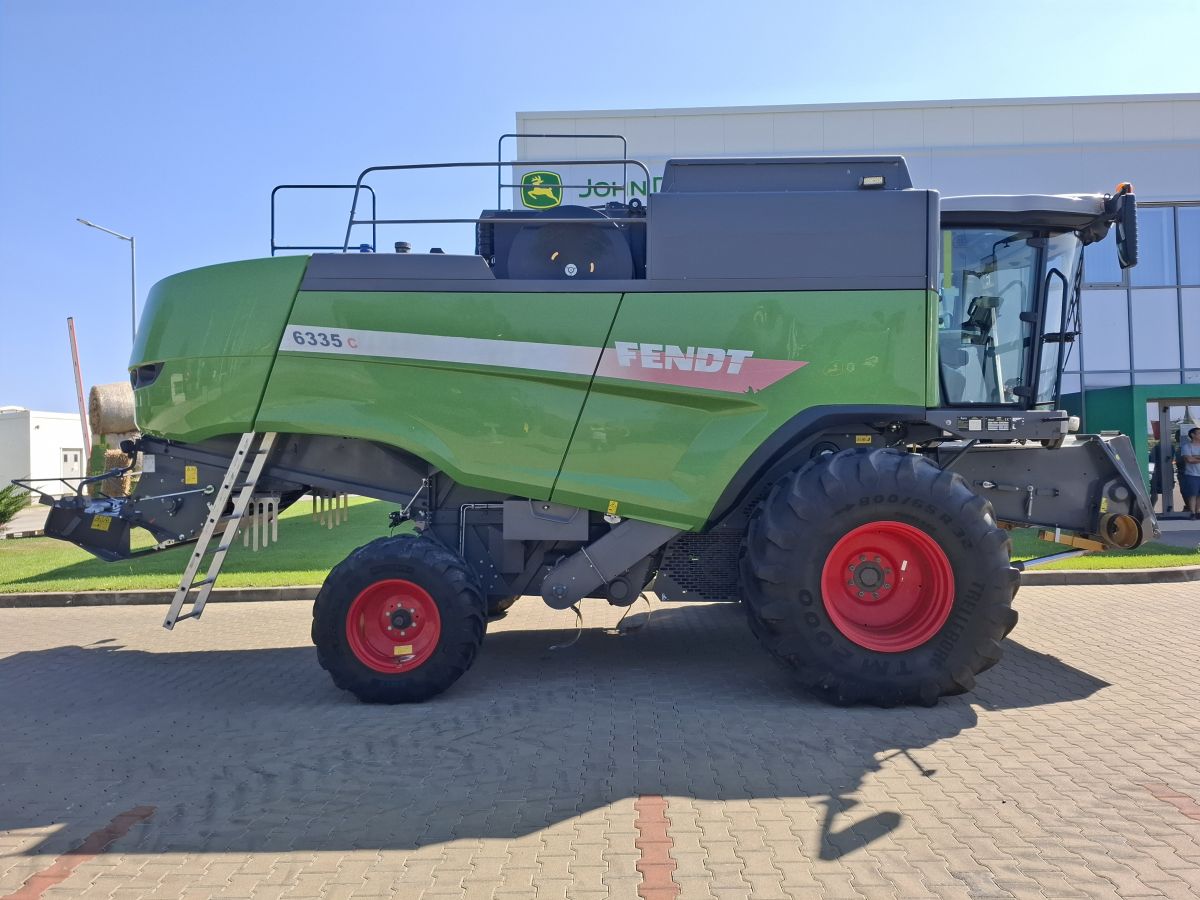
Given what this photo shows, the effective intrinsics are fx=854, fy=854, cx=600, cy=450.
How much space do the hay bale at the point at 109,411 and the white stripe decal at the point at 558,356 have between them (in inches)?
459

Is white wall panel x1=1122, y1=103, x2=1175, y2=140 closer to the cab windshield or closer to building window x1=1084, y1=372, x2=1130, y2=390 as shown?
building window x1=1084, y1=372, x2=1130, y2=390

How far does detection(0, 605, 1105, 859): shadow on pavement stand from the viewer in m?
3.97

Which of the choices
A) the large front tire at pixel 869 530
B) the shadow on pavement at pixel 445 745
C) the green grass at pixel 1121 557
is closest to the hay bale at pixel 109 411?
the shadow on pavement at pixel 445 745

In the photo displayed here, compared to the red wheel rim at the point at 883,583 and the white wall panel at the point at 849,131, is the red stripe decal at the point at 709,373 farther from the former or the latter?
the white wall panel at the point at 849,131

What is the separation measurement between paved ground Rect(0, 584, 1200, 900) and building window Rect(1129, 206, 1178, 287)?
12.4 meters

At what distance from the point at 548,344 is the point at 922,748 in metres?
3.31

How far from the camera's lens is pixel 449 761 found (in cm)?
463

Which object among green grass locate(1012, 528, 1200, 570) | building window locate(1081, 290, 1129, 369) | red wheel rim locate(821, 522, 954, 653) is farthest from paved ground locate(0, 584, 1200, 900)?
building window locate(1081, 290, 1129, 369)

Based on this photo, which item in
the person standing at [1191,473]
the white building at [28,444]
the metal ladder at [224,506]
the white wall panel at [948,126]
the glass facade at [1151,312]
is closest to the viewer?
the metal ladder at [224,506]

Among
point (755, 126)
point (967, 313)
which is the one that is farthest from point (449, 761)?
point (755, 126)

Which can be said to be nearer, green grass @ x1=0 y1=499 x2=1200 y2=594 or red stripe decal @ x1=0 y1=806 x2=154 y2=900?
red stripe decal @ x1=0 y1=806 x2=154 y2=900

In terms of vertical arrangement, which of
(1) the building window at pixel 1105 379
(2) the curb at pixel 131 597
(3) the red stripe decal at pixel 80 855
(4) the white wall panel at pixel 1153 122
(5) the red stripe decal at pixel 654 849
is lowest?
(3) the red stripe decal at pixel 80 855

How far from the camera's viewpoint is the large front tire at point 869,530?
5.32 m

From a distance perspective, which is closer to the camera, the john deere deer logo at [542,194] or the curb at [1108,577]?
the john deere deer logo at [542,194]
